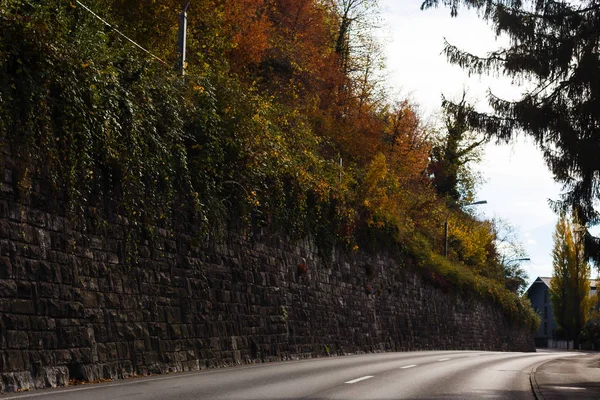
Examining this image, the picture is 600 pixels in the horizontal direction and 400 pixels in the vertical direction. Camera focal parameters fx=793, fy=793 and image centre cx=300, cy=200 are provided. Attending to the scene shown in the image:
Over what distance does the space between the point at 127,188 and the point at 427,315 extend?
2785cm

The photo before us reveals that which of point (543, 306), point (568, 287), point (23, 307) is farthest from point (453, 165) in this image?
point (543, 306)

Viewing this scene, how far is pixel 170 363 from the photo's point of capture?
50.6 ft

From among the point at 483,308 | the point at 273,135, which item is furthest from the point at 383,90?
Answer: the point at 273,135

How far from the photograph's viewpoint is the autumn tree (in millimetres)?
80688

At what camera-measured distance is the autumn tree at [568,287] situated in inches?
3177

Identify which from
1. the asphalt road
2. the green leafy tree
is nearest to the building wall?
the green leafy tree

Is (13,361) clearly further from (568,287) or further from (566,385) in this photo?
(568,287)

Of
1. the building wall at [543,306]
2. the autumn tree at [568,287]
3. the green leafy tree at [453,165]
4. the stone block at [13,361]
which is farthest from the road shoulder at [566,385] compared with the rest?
the building wall at [543,306]

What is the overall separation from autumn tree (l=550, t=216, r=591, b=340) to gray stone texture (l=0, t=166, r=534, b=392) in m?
56.2

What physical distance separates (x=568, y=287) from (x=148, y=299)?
74124 millimetres

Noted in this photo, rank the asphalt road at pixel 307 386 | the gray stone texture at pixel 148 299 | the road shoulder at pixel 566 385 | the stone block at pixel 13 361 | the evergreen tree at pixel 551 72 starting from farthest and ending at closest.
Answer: the evergreen tree at pixel 551 72
the road shoulder at pixel 566 385
the gray stone texture at pixel 148 299
the stone block at pixel 13 361
the asphalt road at pixel 307 386

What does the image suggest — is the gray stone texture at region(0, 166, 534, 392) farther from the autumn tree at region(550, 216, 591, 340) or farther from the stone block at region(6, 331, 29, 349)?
the autumn tree at region(550, 216, 591, 340)

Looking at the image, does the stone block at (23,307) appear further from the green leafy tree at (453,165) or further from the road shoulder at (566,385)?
the green leafy tree at (453,165)

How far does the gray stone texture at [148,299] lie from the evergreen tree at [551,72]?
7.04 meters
